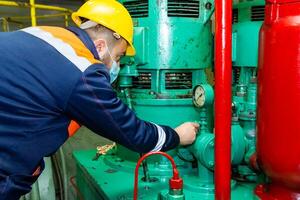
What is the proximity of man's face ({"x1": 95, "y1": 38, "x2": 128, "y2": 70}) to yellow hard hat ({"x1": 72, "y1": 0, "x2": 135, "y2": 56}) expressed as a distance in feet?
0.11

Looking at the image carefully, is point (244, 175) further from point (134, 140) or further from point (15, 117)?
point (15, 117)

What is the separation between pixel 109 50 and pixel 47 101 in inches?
15.3

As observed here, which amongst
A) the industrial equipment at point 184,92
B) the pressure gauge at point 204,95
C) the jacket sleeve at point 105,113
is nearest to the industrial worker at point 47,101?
the jacket sleeve at point 105,113

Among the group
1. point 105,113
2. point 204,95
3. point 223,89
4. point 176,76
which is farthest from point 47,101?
point 176,76

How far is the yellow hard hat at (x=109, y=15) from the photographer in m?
1.41

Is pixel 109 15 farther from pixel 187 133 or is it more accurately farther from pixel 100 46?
Result: pixel 187 133

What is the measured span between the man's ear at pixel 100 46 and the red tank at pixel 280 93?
2.03ft

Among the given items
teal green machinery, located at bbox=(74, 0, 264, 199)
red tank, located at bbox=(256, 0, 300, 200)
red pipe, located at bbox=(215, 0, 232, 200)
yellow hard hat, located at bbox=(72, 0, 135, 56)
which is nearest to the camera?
red pipe, located at bbox=(215, 0, 232, 200)

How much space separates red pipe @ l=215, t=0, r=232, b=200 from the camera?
95cm

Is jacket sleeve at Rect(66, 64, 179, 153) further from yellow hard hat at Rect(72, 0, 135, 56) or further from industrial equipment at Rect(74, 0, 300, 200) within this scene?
industrial equipment at Rect(74, 0, 300, 200)

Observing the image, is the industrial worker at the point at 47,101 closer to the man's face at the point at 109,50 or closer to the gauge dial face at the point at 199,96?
the man's face at the point at 109,50

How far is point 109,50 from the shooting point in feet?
4.76

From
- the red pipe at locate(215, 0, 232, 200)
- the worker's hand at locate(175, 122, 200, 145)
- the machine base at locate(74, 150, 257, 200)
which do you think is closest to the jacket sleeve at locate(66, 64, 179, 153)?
the worker's hand at locate(175, 122, 200, 145)

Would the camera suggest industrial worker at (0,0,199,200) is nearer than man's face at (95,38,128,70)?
Yes
